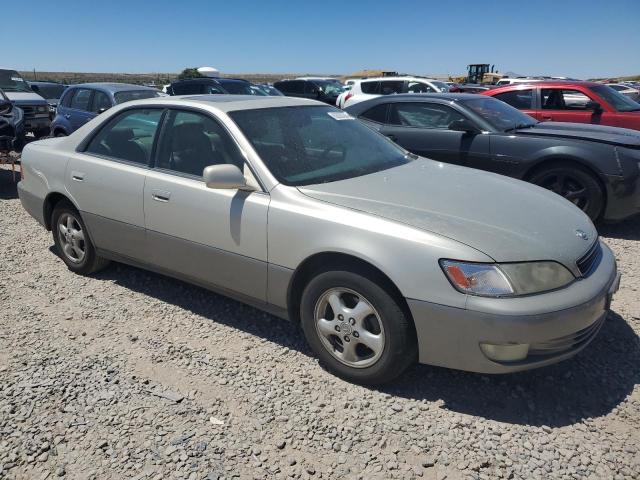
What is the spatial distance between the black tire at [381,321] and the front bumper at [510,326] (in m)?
0.08

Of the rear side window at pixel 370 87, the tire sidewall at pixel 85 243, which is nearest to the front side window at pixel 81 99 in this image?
the tire sidewall at pixel 85 243

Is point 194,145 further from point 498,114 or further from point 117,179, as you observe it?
point 498,114

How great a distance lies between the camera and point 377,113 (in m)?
7.43

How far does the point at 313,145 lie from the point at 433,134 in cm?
353

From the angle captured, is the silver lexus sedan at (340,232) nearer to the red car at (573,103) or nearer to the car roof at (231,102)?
the car roof at (231,102)

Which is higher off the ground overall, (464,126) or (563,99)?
(563,99)

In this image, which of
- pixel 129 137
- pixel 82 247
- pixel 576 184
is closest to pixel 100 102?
pixel 82 247

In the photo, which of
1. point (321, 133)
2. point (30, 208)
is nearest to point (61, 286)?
point (30, 208)

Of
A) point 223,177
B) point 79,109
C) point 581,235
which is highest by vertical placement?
point 223,177

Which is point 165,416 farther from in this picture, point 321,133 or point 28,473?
point 321,133

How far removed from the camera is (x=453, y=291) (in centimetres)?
256

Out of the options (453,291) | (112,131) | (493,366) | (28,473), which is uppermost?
(112,131)

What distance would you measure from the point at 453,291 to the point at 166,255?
2100 mm

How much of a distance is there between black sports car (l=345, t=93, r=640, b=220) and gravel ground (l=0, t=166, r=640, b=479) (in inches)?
81.0
